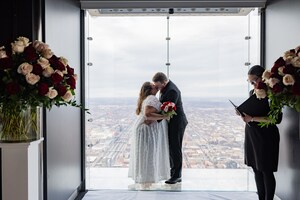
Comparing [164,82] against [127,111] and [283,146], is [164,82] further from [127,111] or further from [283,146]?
[283,146]

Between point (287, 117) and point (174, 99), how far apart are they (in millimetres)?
1474

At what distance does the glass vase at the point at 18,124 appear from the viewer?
2.26m

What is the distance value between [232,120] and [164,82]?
113cm

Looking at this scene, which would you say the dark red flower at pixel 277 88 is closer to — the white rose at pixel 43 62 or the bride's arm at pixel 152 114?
the white rose at pixel 43 62

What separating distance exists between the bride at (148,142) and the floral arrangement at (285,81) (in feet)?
5.85

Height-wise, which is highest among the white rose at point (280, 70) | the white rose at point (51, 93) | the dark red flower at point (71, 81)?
the white rose at point (280, 70)

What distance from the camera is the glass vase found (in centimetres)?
226

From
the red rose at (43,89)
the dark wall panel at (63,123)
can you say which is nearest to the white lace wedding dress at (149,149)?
the dark wall panel at (63,123)

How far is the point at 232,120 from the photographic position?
186 inches

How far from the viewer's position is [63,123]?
140 inches

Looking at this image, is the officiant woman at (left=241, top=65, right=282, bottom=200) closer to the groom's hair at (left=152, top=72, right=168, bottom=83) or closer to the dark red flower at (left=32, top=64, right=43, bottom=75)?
the groom's hair at (left=152, top=72, right=168, bottom=83)

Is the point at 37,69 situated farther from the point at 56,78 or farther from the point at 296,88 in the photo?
the point at 296,88

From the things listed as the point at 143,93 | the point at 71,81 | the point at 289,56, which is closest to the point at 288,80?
the point at 289,56

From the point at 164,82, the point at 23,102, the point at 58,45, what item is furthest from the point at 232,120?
the point at 23,102
